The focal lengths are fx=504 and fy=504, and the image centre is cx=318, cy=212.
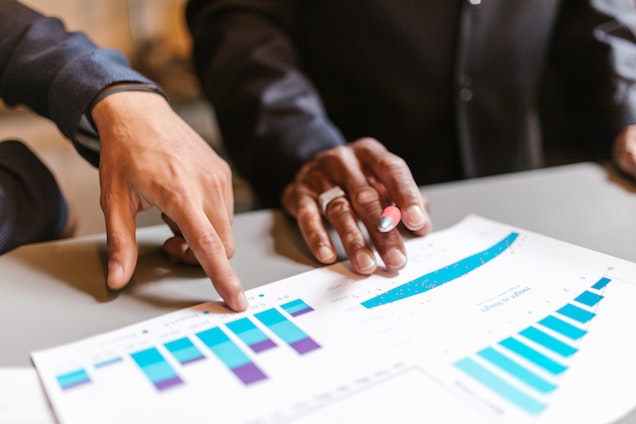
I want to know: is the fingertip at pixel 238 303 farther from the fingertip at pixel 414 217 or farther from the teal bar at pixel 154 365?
the fingertip at pixel 414 217

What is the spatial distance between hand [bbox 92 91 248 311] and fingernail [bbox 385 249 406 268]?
159mm

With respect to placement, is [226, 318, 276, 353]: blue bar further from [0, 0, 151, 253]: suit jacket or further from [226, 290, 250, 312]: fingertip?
[0, 0, 151, 253]: suit jacket

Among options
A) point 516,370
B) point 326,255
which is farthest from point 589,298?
point 326,255

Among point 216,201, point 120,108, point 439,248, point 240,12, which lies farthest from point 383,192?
point 240,12

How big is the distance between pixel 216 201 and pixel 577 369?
1.15 ft

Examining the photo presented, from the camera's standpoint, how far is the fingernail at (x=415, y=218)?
21.9 inches

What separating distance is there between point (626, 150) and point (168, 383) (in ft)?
2.50

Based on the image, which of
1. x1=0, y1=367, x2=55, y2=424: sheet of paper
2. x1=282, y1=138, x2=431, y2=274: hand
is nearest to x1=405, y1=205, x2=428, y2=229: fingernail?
x1=282, y1=138, x2=431, y2=274: hand

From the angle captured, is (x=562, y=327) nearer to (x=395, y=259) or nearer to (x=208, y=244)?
(x=395, y=259)

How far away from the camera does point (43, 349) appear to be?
389 mm

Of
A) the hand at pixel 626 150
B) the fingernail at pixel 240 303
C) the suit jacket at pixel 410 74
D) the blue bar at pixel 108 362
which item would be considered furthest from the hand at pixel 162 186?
the hand at pixel 626 150

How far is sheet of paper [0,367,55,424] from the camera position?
1.05ft

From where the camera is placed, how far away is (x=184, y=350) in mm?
382

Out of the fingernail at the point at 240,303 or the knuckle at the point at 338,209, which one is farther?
the knuckle at the point at 338,209
